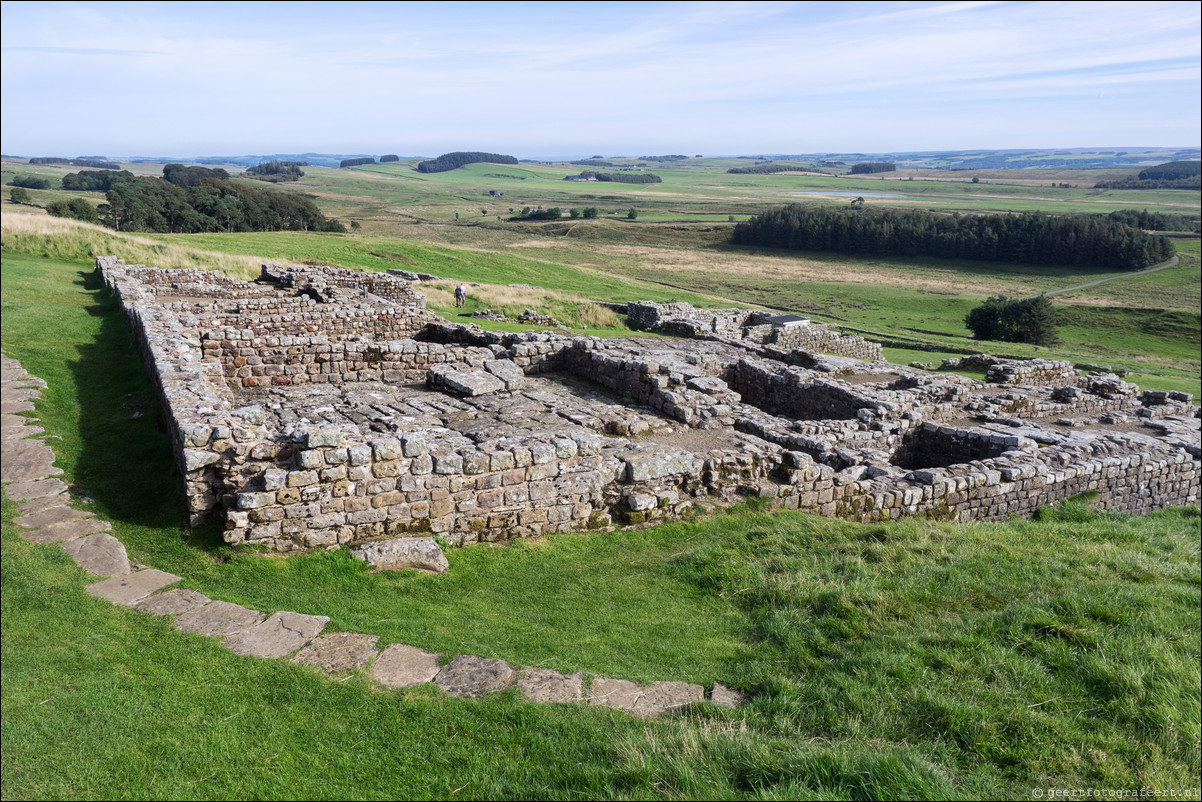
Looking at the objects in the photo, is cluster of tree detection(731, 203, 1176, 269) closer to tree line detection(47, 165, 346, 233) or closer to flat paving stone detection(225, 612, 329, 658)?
tree line detection(47, 165, 346, 233)

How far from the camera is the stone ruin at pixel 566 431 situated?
9258 millimetres

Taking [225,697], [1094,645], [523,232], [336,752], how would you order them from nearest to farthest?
[336,752] < [225,697] < [1094,645] < [523,232]

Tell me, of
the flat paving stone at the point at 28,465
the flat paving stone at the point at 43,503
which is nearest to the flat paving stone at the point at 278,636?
the flat paving stone at the point at 43,503

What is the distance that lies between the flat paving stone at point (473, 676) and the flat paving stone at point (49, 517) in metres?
5.60

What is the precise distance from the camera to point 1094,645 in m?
6.93

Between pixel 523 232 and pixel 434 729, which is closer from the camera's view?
pixel 434 729

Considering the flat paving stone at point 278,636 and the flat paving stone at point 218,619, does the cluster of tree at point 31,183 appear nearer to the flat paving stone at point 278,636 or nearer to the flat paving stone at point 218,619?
the flat paving stone at point 218,619

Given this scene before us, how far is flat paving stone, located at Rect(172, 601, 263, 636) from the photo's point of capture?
6797 mm

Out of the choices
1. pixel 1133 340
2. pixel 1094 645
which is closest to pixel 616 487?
pixel 1094 645

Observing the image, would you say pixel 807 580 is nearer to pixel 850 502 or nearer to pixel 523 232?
pixel 850 502

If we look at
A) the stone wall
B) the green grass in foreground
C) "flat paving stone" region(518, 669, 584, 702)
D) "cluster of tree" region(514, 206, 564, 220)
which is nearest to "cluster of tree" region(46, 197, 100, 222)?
the stone wall

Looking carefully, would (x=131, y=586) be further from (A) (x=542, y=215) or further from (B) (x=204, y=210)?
(A) (x=542, y=215)

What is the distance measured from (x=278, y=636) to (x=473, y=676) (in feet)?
6.53

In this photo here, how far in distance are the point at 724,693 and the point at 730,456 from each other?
589 cm
